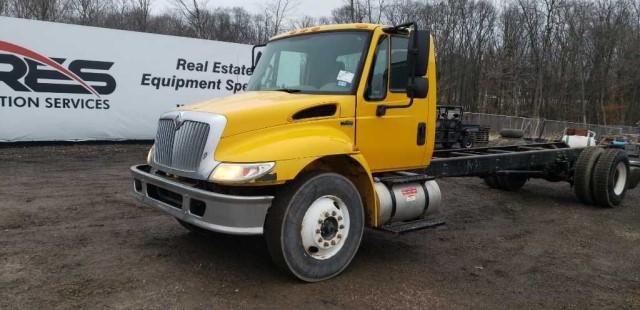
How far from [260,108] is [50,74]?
11619 millimetres

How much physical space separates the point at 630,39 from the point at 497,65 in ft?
34.1

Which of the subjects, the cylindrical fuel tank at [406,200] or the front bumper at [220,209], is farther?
the cylindrical fuel tank at [406,200]

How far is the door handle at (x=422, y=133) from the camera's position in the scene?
5648 mm

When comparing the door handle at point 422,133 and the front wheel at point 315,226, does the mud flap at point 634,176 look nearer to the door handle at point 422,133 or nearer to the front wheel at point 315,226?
the door handle at point 422,133

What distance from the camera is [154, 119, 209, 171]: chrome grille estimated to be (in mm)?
4461

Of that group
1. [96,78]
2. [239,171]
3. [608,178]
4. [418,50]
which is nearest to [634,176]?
[608,178]

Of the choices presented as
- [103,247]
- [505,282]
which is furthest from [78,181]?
[505,282]

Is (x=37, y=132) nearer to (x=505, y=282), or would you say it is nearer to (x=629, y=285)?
(x=505, y=282)

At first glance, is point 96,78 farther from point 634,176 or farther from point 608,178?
point 634,176

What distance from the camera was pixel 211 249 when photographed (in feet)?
18.3

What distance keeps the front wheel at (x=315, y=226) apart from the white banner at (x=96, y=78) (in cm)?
1181

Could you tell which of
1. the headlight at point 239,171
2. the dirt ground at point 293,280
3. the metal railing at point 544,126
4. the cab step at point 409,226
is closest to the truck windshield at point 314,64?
the headlight at point 239,171

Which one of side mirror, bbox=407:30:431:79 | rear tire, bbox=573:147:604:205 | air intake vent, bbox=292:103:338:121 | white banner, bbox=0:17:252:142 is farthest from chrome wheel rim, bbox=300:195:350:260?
white banner, bbox=0:17:252:142

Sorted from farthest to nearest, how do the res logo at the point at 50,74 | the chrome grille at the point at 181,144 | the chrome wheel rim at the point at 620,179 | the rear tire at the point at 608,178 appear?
the res logo at the point at 50,74
the chrome wheel rim at the point at 620,179
the rear tire at the point at 608,178
the chrome grille at the point at 181,144
